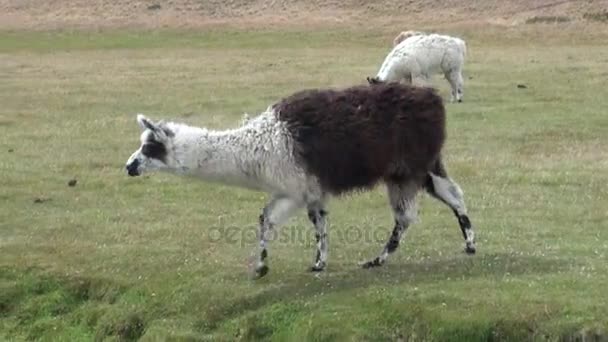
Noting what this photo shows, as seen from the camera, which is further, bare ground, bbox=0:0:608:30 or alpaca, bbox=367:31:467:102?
bare ground, bbox=0:0:608:30

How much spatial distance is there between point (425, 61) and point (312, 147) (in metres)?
12.4

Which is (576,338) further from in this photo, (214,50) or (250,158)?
(214,50)

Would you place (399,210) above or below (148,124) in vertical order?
below

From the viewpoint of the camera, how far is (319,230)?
33.3 ft

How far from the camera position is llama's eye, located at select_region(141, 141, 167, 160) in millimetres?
9789

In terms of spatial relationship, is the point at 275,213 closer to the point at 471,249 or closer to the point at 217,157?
the point at 217,157

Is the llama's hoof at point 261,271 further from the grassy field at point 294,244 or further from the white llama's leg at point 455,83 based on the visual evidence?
the white llama's leg at point 455,83

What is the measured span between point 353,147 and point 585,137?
9.31 meters

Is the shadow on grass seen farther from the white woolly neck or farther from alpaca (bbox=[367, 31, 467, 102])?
alpaca (bbox=[367, 31, 467, 102])

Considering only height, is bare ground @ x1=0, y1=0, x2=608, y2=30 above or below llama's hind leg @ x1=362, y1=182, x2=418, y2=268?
A: below

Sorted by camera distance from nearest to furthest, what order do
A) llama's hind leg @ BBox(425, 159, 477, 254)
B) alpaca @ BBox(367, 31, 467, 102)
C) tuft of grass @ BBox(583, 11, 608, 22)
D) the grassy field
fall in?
the grassy field, llama's hind leg @ BBox(425, 159, 477, 254), alpaca @ BBox(367, 31, 467, 102), tuft of grass @ BBox(583, 11, 608, 22)

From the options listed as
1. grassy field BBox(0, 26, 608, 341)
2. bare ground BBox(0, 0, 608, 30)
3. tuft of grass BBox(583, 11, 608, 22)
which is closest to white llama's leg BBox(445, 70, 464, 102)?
grassy field BBox(0, 26, 608, 341)

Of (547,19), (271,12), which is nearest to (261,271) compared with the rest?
(547,19)

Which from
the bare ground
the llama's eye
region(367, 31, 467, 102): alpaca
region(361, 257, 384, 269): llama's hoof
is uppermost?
the llama's eye
